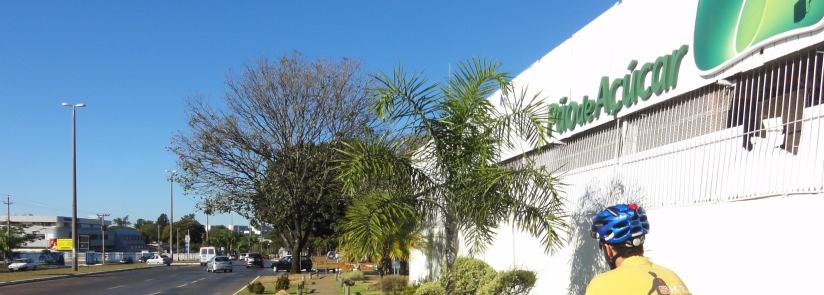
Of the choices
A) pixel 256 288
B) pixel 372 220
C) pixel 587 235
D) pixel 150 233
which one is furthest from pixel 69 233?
pixel 372 220

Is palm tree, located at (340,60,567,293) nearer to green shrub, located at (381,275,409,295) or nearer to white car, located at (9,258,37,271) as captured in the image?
green shrub, located at (381,275,409,295)

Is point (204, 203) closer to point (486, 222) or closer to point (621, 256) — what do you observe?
point (486, 222)

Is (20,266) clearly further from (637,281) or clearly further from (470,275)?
(637,281)

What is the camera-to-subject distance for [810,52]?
235 inches

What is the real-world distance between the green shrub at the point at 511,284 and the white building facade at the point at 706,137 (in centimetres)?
83

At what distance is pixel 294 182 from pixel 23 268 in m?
36.5

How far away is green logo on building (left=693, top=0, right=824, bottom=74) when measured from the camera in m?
5.89

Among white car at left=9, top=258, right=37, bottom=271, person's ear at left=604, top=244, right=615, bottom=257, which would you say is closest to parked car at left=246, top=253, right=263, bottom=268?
white car at left=9, top=258, right=37, bottom=271

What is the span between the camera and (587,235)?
10.0 metres

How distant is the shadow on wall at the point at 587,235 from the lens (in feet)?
30.8


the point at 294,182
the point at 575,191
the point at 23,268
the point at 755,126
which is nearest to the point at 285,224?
the point at 294,182

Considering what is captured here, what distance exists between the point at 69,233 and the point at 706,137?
381ft

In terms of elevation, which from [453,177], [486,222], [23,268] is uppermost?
[453,177]

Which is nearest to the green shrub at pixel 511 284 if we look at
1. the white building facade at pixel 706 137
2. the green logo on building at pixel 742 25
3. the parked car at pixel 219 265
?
the white building facade at pixel 706 137
